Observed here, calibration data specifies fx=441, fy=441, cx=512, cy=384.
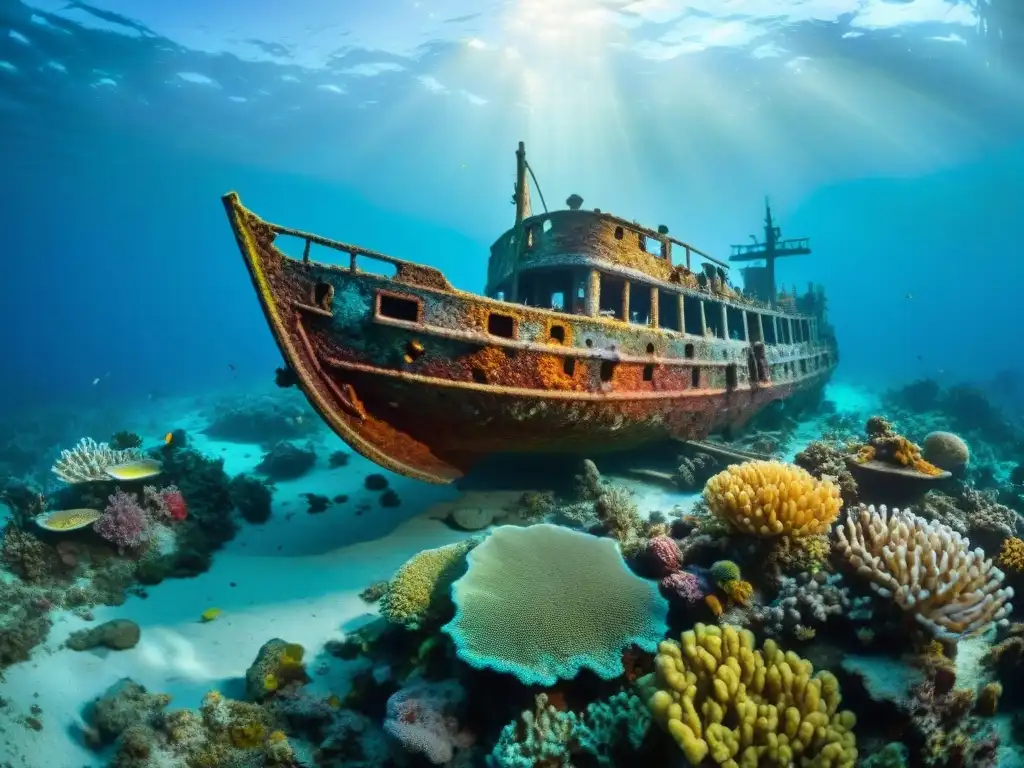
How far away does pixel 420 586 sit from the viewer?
497 cm

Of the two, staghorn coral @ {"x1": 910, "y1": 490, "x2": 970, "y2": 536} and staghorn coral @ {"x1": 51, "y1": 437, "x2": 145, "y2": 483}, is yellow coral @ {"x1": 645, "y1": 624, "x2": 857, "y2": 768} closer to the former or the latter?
staghorn coral @ {"x1": 910, "y1": 490, "x2": 970, "y2": 536}

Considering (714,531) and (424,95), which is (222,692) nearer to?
(714,531)

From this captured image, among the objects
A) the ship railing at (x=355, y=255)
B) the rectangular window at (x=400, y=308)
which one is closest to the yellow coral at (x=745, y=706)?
the rectangular window at (x=400, y=308)

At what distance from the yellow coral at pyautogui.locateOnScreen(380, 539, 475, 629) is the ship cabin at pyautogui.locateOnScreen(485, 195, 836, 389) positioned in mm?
3457

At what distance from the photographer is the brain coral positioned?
3695 millimetres

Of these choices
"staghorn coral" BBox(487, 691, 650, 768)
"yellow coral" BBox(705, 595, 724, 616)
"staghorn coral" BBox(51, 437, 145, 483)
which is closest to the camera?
"staghorn coral" BBox(487, 691, 650, 768)

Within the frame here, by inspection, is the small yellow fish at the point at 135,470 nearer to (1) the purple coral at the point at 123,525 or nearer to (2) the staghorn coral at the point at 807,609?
(1) the purple coral at the point at 123,525

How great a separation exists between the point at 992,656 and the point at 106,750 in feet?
27.0

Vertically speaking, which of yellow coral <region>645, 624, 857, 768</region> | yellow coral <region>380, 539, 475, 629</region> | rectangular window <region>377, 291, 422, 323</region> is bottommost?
yellow coral <region>645, 624, 857, 768</region>

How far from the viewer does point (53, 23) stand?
25.0m

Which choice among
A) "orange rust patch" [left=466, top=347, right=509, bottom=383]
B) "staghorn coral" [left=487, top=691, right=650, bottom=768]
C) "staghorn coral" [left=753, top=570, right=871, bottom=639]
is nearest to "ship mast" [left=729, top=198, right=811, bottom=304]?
"orange rust patch" [left=466, top=347, right=509, bottom=383]

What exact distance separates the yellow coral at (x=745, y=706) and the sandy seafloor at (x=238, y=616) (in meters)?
3.71

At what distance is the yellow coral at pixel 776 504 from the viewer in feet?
14.4

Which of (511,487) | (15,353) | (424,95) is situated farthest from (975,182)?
(15,353)
